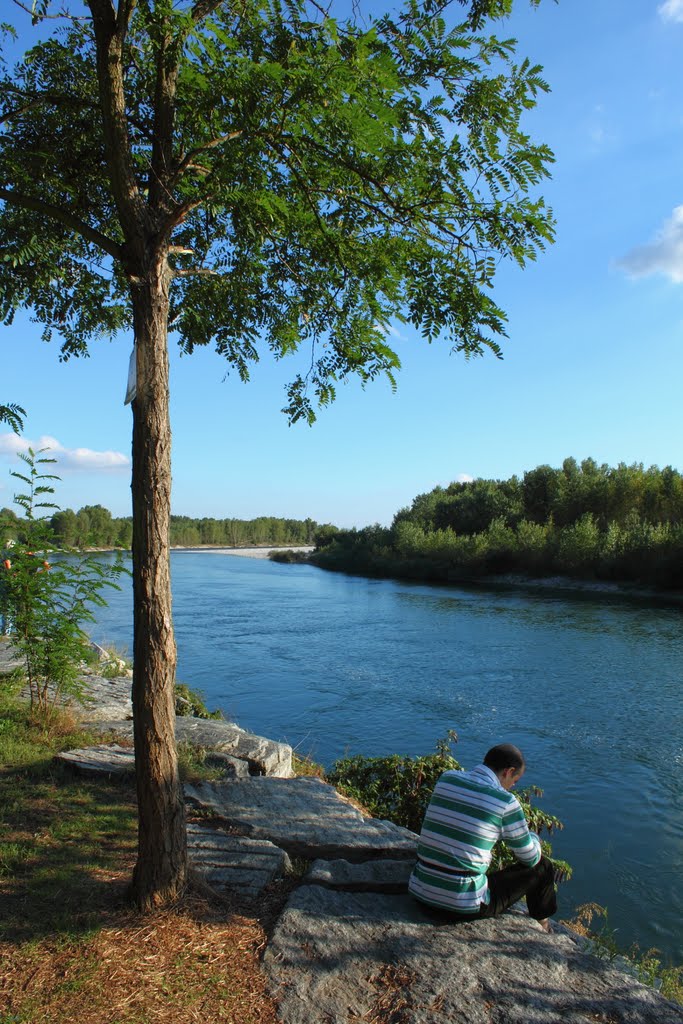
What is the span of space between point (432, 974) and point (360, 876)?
0.99m

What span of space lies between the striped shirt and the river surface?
10.2ft

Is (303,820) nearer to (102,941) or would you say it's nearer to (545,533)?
(102,941)

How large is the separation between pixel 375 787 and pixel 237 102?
5.84 metres

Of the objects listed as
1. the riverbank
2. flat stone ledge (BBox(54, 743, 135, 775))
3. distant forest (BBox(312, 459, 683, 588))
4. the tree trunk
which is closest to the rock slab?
the riverbank

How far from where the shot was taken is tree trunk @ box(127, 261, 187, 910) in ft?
10.7

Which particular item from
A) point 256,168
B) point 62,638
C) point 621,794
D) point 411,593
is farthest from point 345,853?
point 411,593

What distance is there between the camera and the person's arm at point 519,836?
3525mm

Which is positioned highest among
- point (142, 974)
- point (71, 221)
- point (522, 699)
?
point (71, 221)

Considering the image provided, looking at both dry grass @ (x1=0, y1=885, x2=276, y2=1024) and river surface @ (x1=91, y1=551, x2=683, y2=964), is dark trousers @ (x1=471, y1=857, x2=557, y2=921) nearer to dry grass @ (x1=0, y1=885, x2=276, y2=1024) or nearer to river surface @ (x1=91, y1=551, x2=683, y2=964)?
dry grass @ (x1=0, y1=885, x2=276, y2=1024)

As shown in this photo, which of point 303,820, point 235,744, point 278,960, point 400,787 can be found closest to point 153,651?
point 278,960

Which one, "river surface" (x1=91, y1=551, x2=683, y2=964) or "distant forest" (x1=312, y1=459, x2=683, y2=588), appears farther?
"distant forest" (x1=312, y1=459, x2=683, y2=588)

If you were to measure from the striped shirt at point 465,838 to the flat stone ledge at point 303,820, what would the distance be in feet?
3.02

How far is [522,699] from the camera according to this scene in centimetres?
1423

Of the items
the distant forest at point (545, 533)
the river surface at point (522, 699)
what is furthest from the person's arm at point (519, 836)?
the distant forest at point (545, 533)
